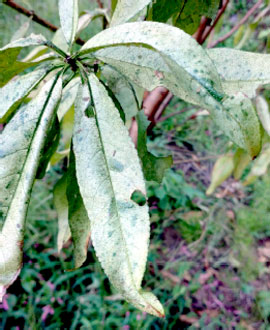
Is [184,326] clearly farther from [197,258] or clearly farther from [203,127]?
[203,127]

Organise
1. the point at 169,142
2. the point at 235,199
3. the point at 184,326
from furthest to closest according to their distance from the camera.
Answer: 1. the point at 169,142
2. the point at 235,199
3. the point at 184,326

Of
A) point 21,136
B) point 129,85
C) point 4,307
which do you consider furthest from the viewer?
point 4,307

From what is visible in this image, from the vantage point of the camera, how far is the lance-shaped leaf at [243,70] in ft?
1.61

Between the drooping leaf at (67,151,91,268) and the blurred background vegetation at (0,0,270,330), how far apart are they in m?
0.97

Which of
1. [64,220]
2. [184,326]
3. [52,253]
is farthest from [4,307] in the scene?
[64,220]

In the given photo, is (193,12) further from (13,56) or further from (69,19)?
(13,56)

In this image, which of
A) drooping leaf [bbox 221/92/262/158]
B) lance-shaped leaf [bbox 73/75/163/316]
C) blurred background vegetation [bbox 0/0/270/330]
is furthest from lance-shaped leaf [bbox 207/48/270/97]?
blurred background vegetation [bbox 0/0/270/330]

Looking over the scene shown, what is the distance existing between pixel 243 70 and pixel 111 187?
271 mm

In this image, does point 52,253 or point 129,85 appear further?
point 52,253

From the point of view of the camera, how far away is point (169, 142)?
2795mm

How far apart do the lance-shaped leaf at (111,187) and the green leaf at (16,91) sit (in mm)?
76

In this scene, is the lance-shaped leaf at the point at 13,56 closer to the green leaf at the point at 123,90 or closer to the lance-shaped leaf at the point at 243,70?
the green leaf at the point at 123,90

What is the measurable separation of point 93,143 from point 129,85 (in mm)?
189

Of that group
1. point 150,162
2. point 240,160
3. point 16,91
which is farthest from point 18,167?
point 240,160
